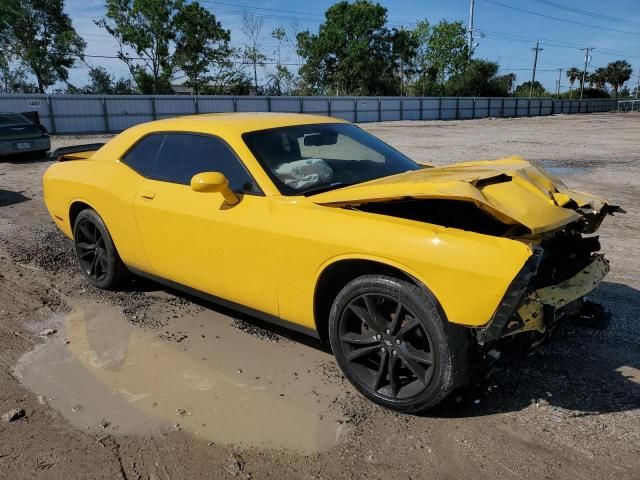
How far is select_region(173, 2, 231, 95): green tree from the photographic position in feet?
144

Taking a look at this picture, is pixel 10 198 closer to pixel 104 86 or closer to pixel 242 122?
pixel 242 122

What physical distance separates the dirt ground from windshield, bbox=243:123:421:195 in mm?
1159

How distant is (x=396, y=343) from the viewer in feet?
9.12

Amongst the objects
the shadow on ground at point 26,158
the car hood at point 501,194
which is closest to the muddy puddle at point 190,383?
the car hood at point 501,194

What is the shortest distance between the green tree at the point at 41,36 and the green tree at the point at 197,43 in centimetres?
781

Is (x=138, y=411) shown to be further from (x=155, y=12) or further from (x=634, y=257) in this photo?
(x=155, y=12)

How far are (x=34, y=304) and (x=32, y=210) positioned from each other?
4.22m

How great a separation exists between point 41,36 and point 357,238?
45483 mm

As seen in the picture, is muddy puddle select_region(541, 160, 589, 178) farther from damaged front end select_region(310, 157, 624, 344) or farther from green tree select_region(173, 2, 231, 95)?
green tree select_region(173, 2, 231, 95)

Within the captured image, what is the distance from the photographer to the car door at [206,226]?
3256 mm

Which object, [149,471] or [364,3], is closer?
[149,471]

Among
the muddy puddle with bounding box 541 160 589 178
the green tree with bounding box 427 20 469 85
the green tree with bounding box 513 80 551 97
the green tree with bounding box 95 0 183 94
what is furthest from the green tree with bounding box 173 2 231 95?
the green tree with bounding box 513 80 551 97

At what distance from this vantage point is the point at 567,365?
3.23m

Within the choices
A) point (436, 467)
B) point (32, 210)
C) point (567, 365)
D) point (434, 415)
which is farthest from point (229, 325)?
point (32, 210)
